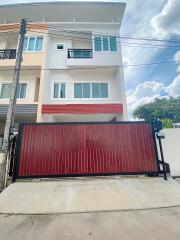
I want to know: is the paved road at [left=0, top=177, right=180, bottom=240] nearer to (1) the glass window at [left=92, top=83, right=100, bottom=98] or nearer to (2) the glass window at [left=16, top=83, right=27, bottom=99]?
(1) the glass window at [left=92, top=83, right=100, bottom=98]

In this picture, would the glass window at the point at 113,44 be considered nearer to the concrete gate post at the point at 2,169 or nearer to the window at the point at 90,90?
the window at the point at 90,90

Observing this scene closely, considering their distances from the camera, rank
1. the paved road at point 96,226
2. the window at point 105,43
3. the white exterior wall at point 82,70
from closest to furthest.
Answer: the paved road at point 96,226, the white exterior wall at point 82,70, the window at point 105,43

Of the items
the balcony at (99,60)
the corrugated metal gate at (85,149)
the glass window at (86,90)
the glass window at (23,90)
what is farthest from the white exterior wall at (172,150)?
the glass window at (23,90)

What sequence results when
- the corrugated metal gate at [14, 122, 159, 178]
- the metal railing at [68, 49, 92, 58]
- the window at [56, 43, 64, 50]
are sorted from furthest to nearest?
the window at [56, 43, 64, 50] < the metal railing at [68, 49, 92, 58] < the corrugated metal gate at [14, 122, 159, 178]

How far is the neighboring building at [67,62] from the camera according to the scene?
882cm

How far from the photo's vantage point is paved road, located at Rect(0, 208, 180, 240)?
7.40 ft

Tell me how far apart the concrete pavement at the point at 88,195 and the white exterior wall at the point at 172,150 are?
1.12 m

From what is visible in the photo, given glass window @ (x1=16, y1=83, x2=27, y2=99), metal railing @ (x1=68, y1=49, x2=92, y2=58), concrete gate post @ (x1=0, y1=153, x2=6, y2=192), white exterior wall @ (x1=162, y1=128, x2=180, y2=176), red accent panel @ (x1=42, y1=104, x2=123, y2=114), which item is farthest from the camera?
metal railing @ (x1=68, y1=49, x2=92, y2=58)

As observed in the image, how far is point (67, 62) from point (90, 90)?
2.48 metres

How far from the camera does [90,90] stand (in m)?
9.90

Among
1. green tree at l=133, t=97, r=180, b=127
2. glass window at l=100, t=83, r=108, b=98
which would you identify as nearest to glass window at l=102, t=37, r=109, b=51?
glass window at l=100, t=83, r=108, b=98

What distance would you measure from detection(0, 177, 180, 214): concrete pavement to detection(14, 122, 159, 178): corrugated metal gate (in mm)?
364

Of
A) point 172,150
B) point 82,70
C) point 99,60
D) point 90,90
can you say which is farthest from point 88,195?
point 99,60

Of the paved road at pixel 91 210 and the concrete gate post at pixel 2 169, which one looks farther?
the concrete gate post at pixel 2 169
